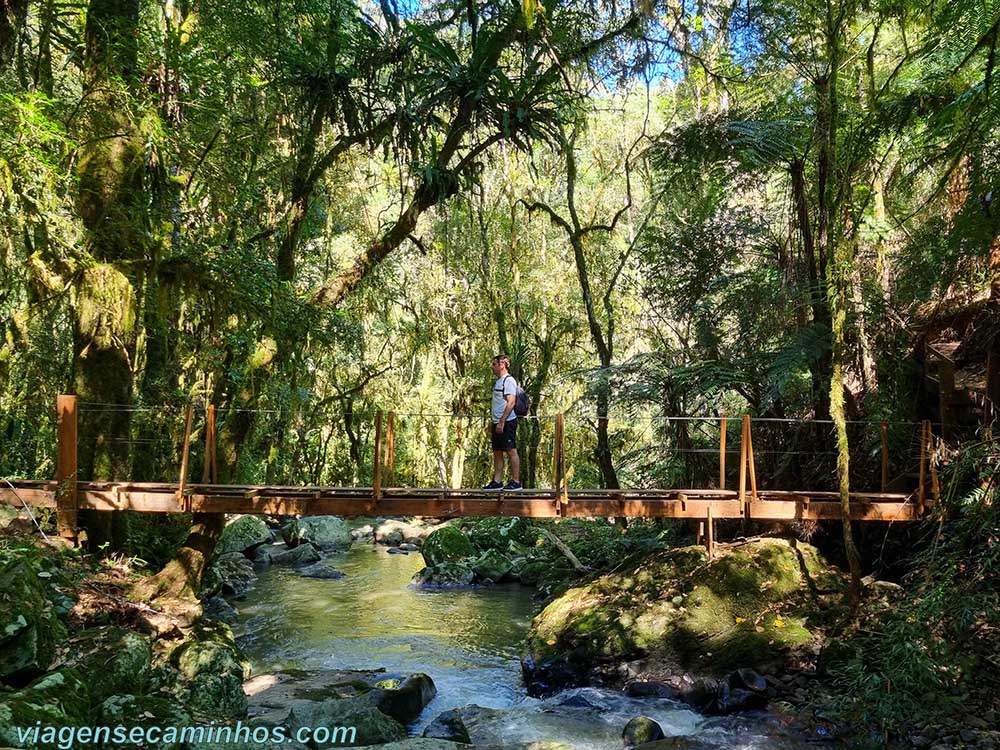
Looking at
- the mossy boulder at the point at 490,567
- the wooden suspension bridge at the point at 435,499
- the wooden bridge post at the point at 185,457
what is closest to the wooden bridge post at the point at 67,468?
the wooden suspension bridge at the point at 435,499

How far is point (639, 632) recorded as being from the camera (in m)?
8.08

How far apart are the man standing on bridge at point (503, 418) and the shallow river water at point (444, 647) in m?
2.15

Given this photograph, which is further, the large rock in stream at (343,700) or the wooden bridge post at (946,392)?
the wooden bridge post at (946,392)

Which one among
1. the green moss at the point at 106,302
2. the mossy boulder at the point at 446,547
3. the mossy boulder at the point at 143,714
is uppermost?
the green moss at the point at 106,302

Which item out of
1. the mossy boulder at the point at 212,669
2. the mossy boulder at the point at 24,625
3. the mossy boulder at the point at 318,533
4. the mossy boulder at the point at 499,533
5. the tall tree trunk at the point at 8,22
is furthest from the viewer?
the mossy boulder at the point at 318,533

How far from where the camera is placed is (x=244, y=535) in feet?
49.3

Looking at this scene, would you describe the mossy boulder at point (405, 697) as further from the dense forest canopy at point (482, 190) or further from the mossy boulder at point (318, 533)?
the mossy boulder at point (318, 533)

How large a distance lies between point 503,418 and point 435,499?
Answer: 1154 millimetres

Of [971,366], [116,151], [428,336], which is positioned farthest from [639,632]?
[428,336]

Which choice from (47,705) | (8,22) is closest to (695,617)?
(47,705)

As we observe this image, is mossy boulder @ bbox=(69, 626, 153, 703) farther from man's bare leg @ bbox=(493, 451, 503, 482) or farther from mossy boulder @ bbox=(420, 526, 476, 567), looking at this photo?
mossy boulder @ bbox=(420, 526, 476, 567)

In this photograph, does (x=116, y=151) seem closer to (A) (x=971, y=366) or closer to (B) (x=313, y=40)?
(B) (x=313, y=40)

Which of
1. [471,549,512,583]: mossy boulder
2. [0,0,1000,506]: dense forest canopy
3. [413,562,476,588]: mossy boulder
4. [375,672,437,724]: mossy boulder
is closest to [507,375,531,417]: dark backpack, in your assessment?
[0,0,1000,506]: dense forest canopy

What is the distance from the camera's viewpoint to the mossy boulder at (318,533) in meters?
15.6
